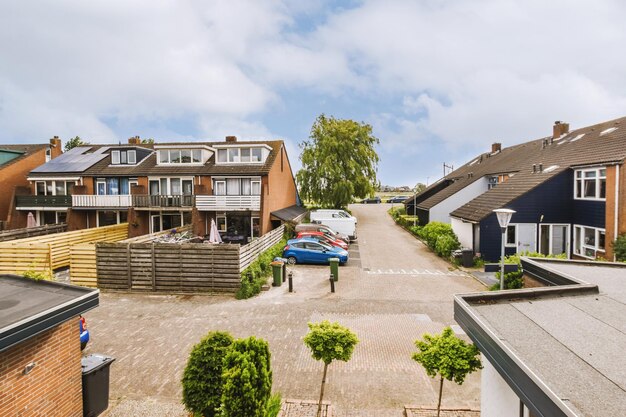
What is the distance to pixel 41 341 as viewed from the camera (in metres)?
6.29

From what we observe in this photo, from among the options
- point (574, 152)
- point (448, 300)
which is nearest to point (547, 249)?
point (574, 152)

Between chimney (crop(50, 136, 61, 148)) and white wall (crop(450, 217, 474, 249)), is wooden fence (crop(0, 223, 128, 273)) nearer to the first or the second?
chimney (crop(50, 136, 61, 148))

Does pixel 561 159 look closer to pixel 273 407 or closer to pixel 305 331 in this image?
pixel 305 331

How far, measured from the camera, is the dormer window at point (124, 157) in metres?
30.5

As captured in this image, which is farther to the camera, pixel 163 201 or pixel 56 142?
pixel 56 142

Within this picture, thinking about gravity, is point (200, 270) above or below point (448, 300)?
above

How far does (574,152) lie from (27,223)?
4118 cm

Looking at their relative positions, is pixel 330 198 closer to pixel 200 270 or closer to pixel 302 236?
pixel 302 236

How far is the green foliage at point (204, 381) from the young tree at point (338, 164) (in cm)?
3435

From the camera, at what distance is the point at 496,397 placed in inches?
217

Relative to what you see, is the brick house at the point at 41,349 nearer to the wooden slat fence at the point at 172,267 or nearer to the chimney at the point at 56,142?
the wooden slat fence at the point at 172,267

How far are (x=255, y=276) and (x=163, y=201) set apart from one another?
14045 mm

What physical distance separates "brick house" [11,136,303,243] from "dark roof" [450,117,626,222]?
46.3ft

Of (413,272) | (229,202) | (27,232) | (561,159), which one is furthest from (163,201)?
(561,159)
